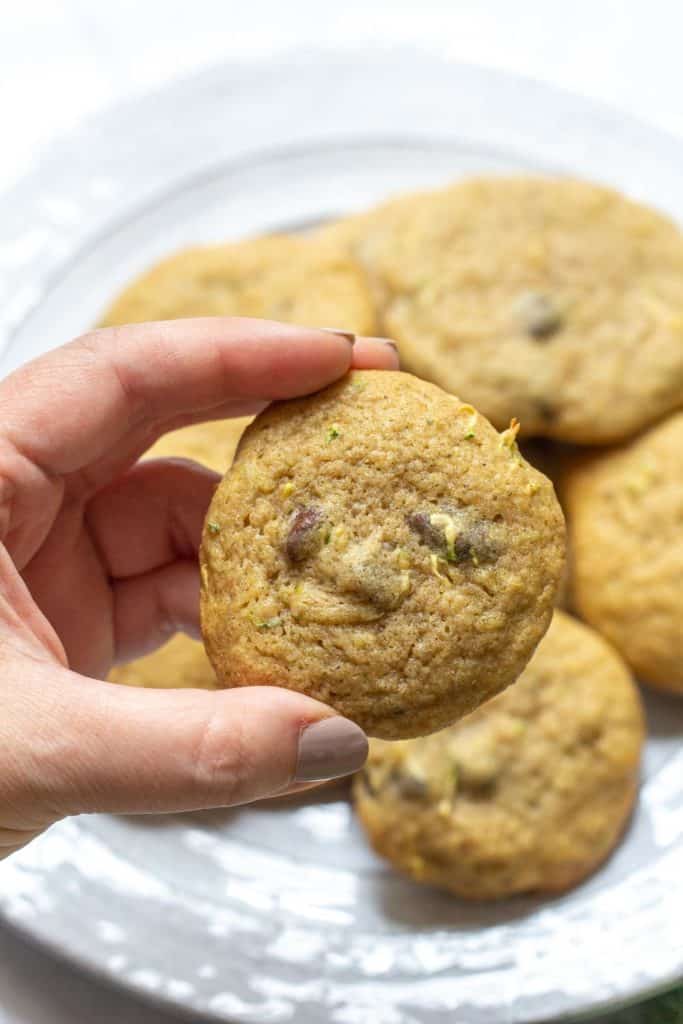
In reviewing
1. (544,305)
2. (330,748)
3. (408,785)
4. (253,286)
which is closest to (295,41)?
(253,286)

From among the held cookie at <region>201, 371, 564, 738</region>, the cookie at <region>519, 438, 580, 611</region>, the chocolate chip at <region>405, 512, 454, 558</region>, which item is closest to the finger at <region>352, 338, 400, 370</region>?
the held cookie at <region>201, 371, 564, 738</region>

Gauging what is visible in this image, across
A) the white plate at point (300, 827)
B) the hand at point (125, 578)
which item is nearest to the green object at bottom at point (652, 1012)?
the white plate at point (300, 827)

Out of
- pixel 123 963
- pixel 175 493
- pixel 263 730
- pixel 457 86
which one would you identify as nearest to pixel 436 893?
pixel 123 963

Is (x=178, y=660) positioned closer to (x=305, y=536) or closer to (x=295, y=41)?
(x=305, y=536)

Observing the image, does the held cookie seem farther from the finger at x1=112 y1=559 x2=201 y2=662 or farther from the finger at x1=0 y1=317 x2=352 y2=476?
the finger at x1=112 y1=559 x2=201 y2=662

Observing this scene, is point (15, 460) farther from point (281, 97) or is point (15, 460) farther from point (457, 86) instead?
point (457, 86)

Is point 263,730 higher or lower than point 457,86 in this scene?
lower

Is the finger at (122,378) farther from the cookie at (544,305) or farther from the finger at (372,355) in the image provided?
the cookie at (544,305)
